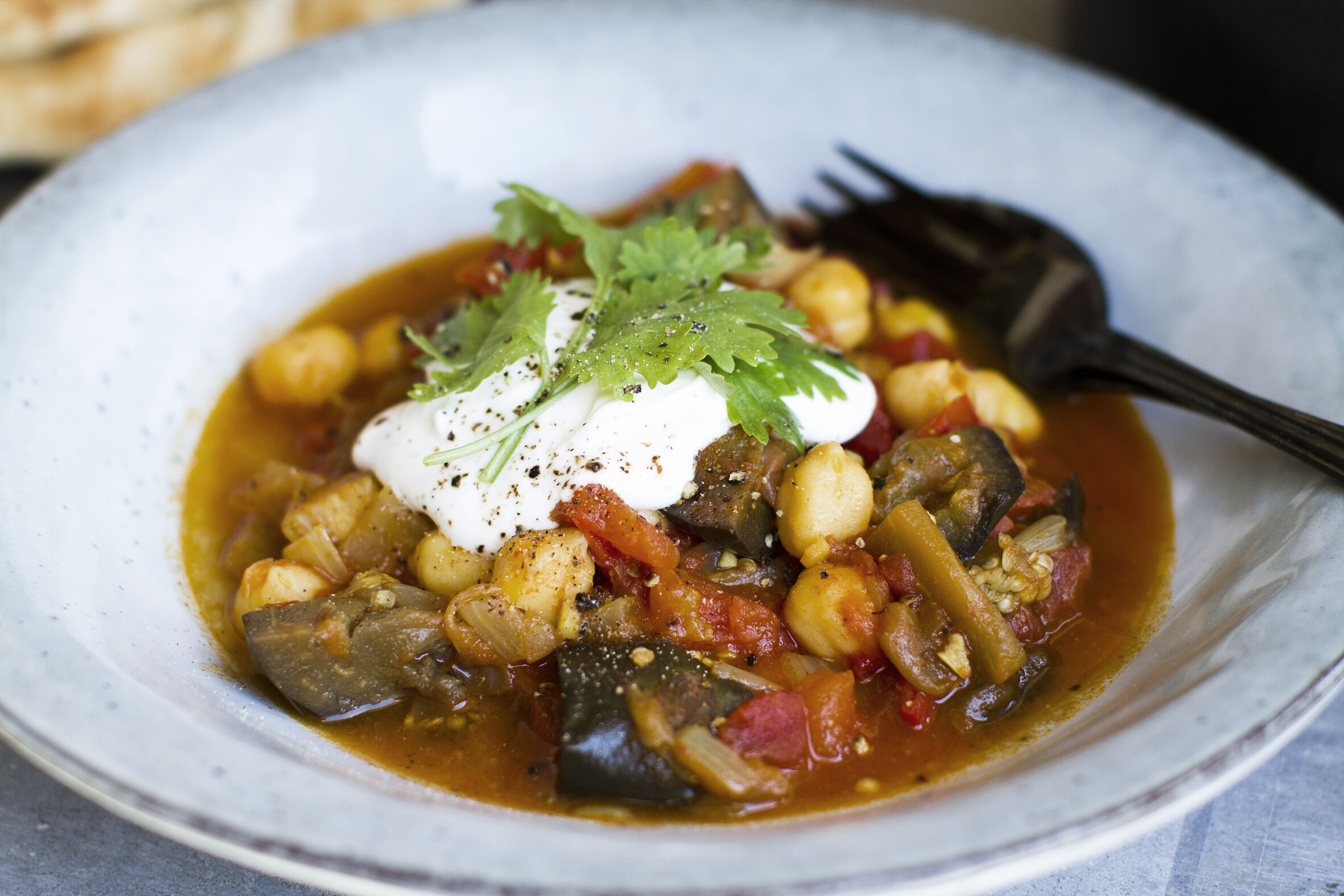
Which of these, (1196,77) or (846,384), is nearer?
(846,384)

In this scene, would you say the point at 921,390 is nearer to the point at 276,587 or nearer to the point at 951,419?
the point at 951,419

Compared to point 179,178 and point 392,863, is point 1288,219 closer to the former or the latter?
point 392,863

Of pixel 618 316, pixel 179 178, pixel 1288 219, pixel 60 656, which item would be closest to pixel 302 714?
pixel 60 656

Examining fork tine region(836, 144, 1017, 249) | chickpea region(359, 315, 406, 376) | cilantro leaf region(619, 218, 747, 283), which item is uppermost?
cilantro leaf region(619, 218, 747, 283)

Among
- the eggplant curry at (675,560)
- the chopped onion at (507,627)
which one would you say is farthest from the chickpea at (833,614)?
the chopped onion at (507,627)

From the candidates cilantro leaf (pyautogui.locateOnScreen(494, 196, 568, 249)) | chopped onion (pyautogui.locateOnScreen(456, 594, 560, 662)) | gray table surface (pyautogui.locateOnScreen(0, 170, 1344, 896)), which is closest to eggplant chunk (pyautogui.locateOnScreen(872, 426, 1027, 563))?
gray table surface (pyautogui.locateOnScreen(0, 170, 1344, 896))

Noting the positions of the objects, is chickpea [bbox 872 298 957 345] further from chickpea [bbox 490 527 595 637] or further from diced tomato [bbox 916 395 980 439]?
chickpea [bbox 490 527 595 637]

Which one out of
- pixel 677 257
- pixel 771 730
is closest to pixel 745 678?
pixel 771 730
